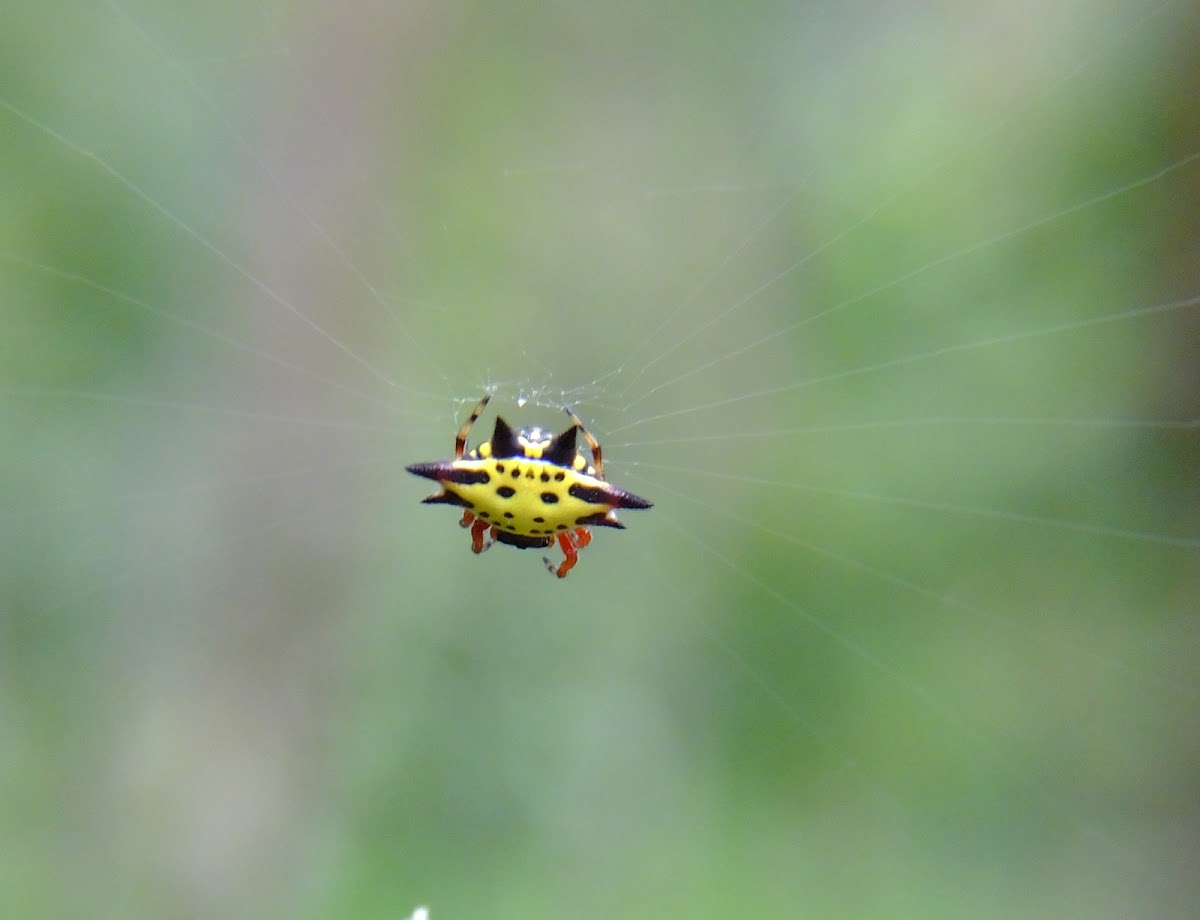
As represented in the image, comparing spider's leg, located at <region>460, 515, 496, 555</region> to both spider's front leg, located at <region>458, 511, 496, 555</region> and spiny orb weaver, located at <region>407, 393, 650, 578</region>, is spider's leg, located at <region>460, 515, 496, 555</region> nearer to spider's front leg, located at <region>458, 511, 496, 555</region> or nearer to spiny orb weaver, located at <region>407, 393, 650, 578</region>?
spider's front leg, located at <region>458, 511, 496, 555</region>

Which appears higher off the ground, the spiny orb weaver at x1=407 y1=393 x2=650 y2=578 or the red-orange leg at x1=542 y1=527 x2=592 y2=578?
the spiny orb weaver at x1=407 y1=393 x2=650 y2=578

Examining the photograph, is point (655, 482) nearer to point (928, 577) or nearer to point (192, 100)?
point (928, 577)

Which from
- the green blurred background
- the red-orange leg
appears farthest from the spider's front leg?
the green blurred background

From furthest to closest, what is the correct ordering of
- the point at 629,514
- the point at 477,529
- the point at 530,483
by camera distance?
1. the point at 629,514
2. the point at 477,529
3. the point at 530,483

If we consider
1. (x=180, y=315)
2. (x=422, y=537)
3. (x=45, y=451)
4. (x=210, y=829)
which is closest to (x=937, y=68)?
(x=422, y=537)

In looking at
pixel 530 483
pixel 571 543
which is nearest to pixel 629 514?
pixel 571 543

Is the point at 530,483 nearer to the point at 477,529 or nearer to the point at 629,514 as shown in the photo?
the point at 477,529
